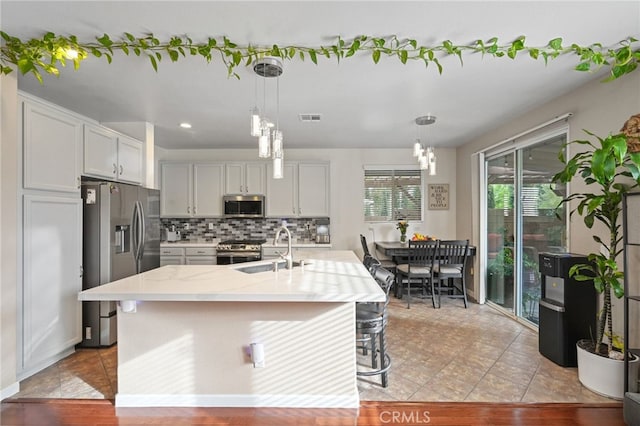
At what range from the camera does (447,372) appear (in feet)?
8.70

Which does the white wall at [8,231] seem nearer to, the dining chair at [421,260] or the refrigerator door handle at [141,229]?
the refrigerator door handle at [141,229]

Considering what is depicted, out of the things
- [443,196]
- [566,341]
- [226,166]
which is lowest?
[566,341]

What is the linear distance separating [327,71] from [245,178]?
9.89ft

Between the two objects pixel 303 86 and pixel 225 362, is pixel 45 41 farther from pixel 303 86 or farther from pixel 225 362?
pixel 225 362

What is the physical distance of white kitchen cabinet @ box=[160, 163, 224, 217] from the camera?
5270 millimetres

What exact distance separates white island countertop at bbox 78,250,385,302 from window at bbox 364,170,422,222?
9.94 ft

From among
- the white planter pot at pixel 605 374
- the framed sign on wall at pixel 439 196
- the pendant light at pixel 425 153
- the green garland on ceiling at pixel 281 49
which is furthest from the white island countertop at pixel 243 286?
the framed sign on wall at pixel 439 196

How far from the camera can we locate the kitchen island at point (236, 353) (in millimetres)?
2148

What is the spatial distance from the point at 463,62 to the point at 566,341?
94.9 inches

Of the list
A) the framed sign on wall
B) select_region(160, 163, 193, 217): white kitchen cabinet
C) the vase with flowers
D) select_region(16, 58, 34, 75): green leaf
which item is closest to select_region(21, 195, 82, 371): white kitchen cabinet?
select_region(16, 58, 34, 75): green leaf

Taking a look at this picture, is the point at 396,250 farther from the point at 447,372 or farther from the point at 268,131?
the point at 268,131

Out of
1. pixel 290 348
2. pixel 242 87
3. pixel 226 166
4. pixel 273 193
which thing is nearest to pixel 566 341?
pixel 290 348

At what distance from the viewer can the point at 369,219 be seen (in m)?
5.61

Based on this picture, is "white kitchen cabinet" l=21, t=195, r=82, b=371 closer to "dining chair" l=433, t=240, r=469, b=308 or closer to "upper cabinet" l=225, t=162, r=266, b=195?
"upper cabinet" l=225, t=162, r=266, b=195
